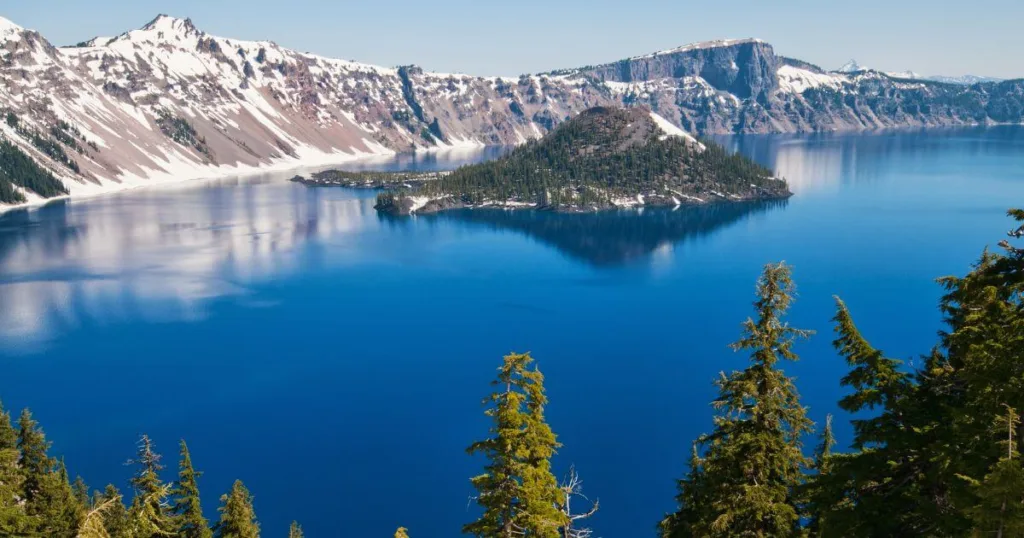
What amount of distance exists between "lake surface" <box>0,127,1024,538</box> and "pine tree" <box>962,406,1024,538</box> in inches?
1693

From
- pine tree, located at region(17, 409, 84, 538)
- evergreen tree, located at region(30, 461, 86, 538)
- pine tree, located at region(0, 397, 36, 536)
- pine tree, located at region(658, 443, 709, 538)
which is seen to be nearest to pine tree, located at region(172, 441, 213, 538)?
evergreen tree, located at region(30, 461, 86, 538)

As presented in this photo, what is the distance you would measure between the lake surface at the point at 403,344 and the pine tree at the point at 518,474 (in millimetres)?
35339

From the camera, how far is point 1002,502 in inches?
503

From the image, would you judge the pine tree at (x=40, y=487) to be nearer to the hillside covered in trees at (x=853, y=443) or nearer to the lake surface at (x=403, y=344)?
the hillside covered in trees at (x=853, y=443)

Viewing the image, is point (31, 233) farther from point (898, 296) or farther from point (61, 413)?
point (898, 296)

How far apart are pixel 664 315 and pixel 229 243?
383ft

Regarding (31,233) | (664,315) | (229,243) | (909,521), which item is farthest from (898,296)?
(31,233)

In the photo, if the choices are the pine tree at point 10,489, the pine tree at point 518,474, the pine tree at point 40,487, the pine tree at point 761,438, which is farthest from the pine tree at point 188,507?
the pine tree at point 761,438

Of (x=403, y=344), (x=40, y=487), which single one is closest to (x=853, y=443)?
(x=40, y=487)

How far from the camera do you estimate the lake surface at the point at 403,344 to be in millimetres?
61812

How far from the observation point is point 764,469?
2220 centimetres

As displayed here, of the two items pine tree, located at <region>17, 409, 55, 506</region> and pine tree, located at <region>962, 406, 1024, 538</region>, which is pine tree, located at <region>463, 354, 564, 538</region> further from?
pine tree, located at <region>17, 409, 55, 506</region>

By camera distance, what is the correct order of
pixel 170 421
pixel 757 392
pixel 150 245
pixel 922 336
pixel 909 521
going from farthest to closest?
1. pixel 150 245
2. pixel 922 336
3. pixel 170 421
4. pixel 757 392
5. pixel 909 521

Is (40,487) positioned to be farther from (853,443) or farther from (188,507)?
(853,443)
